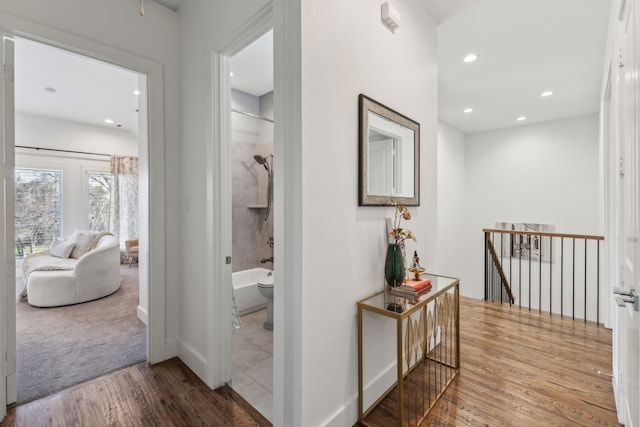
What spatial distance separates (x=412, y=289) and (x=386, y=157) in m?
0.84

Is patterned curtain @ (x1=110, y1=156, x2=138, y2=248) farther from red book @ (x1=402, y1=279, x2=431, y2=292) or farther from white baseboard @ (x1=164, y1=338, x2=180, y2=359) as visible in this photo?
red book @ (x1=402, y1=279, x2=431, y2=292)

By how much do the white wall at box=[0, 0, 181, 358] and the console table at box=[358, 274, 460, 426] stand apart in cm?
156

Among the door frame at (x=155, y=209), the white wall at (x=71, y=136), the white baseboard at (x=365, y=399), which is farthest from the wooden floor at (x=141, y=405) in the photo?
the white wall at (x=71, y=136)

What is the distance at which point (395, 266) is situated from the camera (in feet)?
5.76

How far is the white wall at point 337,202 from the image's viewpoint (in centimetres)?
136

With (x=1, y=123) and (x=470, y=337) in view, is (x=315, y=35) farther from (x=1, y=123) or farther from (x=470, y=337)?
(x=470, y=337)

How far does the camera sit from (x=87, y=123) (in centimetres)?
547

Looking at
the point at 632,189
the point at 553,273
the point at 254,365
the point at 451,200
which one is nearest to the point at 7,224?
the point at 254,365

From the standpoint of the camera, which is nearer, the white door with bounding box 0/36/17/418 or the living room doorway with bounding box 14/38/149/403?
the white door with bounding box 0/36/17/418

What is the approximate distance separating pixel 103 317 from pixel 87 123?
4238mm

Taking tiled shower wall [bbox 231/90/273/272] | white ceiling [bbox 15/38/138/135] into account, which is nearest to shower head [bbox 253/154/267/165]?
tiled shower wall [bbox 231/90/273/272]

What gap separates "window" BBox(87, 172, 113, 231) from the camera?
5.64 meters

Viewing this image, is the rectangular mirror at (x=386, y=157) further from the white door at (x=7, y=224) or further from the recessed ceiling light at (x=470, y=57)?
the white door at (x=7, y=224)

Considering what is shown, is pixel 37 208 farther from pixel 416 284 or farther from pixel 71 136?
pixel 416 284
